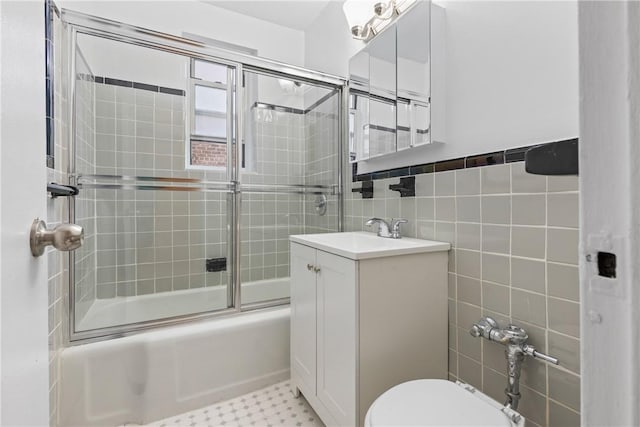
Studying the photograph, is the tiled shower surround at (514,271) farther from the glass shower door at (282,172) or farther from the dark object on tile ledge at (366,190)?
the glass shower door at (282,172)

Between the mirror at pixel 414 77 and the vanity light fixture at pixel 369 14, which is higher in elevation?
the vanity light fixture at pixel 369 14

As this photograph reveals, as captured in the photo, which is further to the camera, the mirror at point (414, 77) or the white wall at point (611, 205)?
the mirror at point (414, 77)

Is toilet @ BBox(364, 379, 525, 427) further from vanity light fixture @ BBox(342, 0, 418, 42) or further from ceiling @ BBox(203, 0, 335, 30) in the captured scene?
ceiling @ BBox(203, 0, 335, 30)

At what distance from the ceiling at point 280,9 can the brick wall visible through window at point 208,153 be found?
1.08 m

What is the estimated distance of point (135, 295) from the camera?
1.79 m

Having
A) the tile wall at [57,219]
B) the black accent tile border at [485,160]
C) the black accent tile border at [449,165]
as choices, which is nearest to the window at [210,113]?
the tile wall at [57,219]

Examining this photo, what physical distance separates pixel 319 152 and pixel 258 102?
54 centimetres

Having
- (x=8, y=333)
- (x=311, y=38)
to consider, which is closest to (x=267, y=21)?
(x=311, y=38)

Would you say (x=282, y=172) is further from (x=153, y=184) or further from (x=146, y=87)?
(x=146, y=87)

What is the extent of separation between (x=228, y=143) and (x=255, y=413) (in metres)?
1.44

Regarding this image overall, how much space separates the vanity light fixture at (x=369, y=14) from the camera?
1477 millimetres

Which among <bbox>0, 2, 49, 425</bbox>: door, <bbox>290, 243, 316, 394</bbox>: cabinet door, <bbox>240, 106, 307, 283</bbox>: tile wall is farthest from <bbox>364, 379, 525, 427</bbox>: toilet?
<bbox>240, 106, 307, 283</bbox>: tile wall

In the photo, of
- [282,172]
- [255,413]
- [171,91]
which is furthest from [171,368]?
[171,91]

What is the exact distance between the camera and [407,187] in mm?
1403
